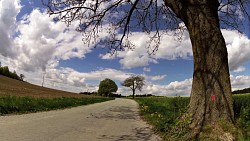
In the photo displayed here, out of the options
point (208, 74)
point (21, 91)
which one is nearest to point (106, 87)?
point (21, 91)

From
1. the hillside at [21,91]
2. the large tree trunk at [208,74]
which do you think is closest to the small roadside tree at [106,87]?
the hillside at [21,91]

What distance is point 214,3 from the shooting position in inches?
337

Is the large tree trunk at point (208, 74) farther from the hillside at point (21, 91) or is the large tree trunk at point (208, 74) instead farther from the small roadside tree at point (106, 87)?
the small roadside tree at point (106, 87)

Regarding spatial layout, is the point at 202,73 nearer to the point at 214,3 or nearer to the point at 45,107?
the point at 214,3

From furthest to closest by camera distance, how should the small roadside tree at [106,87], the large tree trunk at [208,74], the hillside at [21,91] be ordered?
the small roadside tree at [106,87], the hillside at [21,91], the large tree trunk at [208,74]

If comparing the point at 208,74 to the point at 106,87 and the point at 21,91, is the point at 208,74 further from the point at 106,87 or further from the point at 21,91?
the point at 106,87

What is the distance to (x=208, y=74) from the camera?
8.00 metres

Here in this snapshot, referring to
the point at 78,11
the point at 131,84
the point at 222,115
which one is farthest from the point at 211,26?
the point at 131,84

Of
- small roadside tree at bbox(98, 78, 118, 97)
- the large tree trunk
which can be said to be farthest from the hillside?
small roadside tree at bbox(98, 78, 118, 97)

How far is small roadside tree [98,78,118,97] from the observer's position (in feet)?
484

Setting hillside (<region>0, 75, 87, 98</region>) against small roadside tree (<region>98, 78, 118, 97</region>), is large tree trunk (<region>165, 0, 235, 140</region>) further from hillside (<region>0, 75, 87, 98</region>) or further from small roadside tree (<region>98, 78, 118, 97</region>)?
small roadside tree (<region>98, 78, 118, 97</region>)

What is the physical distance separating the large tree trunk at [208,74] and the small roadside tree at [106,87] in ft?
459

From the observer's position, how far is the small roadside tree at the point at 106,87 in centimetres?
14762

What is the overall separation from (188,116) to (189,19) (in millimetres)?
2773
